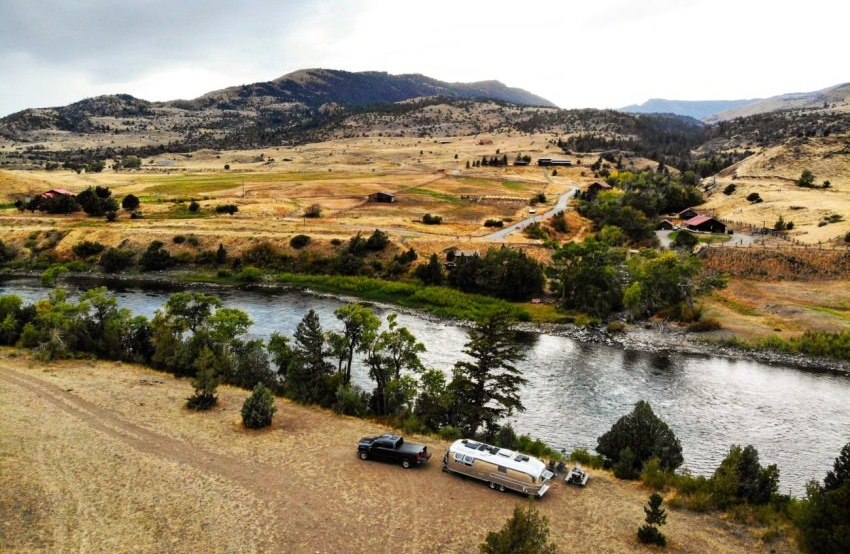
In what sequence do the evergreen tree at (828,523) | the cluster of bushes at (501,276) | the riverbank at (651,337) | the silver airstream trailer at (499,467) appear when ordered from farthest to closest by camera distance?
1. the cluster of bushes at (501,276)
2. the riverbank at (651,337)
3. the silver airstream trailer at (499,467)
4. the evergreen tree at (828,523)

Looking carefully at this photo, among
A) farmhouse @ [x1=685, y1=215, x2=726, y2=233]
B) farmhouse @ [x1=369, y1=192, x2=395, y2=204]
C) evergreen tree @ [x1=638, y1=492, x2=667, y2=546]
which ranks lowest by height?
farmhouse @ [x1=685, y1=215, x2=726, y2=233]

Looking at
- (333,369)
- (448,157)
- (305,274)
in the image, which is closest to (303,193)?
(305,274)

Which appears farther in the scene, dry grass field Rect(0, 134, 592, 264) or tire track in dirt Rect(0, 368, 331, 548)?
dry grass field Rect(0, 134, 592, 264)

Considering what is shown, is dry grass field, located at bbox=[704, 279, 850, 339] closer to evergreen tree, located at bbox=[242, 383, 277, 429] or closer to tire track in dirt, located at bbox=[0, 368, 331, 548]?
evergreen tree, located at bbox=[242, 383, 277, 429]

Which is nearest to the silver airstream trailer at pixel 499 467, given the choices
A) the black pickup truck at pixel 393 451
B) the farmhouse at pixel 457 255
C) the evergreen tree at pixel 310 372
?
the black pickup truck at pixel 393 451

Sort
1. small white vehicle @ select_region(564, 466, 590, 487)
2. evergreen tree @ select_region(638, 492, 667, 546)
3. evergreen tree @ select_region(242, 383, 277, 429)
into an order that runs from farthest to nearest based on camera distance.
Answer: evergreen tree @ select_region(242, 383, 277, 429) < small white vehicle @ select_region(564, 466, 590, 487) < evergreen tree @ select_region(638, 492, 667, 546)

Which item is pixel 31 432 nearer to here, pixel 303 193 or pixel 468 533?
pixel 468 533

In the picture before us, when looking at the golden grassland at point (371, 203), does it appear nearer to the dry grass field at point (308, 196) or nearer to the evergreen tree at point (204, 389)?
the dry grass field at point (308, 196)

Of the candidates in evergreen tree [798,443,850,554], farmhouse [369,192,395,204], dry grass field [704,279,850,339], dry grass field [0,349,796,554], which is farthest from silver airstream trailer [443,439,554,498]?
farmhouse [369,192,395,204]
